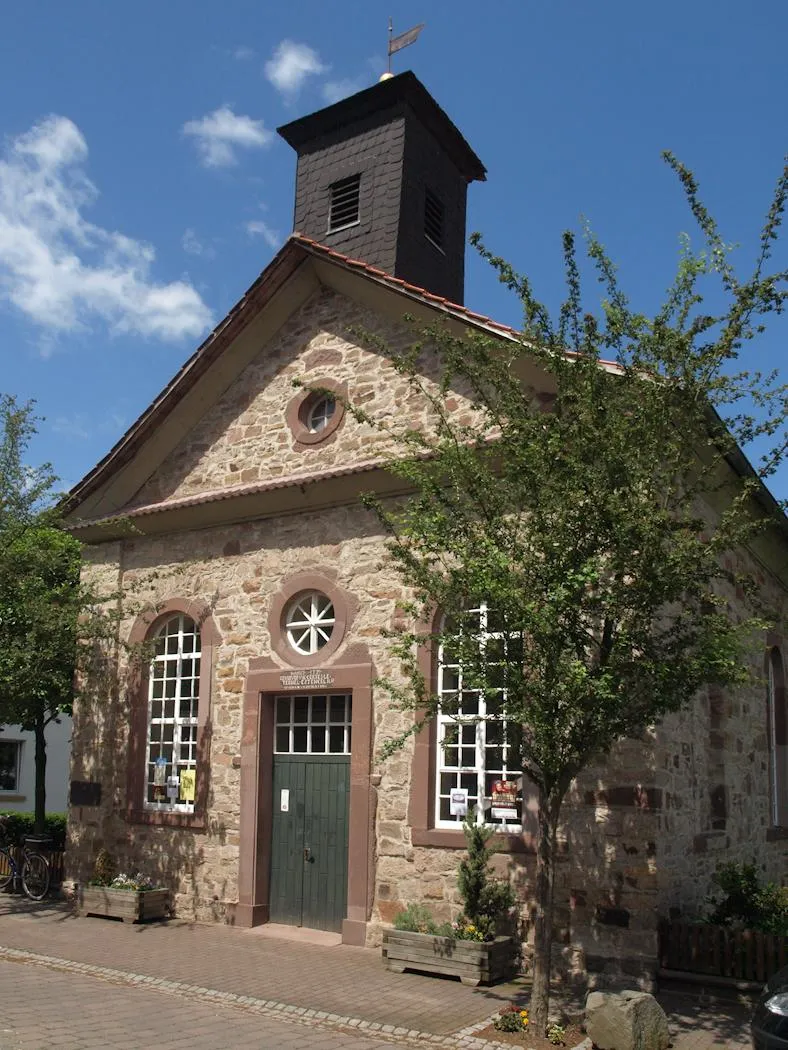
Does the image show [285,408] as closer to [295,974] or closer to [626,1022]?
[295,974]

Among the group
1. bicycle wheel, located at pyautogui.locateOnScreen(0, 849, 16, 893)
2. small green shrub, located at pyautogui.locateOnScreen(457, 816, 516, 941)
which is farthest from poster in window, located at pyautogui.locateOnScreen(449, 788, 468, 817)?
bicycle wheel, located at pyautogui.locateOnScreen(0, 849, 16, 893)

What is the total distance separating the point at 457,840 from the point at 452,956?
1.25m

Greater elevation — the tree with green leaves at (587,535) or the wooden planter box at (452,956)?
the tree with green leaves at (587,535)

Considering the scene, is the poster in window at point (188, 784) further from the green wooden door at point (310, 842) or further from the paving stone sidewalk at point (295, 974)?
the paving stone sidewalk at point (295, 974)

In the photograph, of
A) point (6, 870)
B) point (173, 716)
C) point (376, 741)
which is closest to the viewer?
point (376, 741)

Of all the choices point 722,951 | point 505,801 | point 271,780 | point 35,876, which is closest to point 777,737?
point 505,801

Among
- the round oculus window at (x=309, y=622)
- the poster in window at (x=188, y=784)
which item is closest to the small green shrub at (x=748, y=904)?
the round oculus window at (x=309, y=622)

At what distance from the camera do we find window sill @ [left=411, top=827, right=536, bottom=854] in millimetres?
9969

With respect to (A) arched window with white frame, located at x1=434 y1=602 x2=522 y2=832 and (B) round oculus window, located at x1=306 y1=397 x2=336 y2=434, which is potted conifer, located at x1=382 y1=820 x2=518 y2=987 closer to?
(A) arched window with white frame, located at x1=434 y1=602 x2=522 y2=832

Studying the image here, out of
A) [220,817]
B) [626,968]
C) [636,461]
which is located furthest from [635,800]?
[220,817]

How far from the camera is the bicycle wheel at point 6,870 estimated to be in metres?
14.8

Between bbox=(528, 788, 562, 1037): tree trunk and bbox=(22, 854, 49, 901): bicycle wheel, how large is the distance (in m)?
8.51

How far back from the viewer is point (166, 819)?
42.6ft

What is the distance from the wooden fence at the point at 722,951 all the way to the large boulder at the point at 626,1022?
1.64 m
